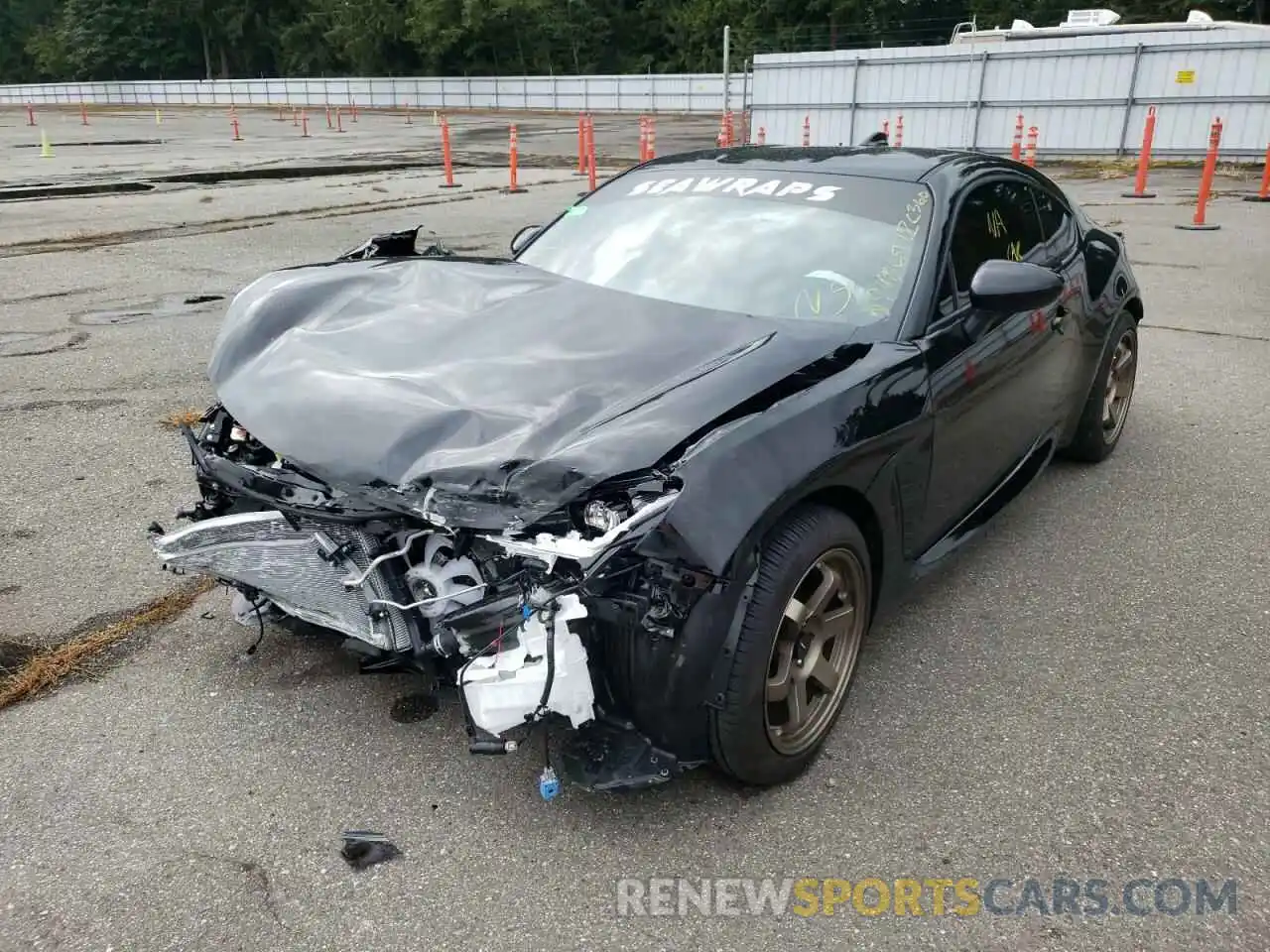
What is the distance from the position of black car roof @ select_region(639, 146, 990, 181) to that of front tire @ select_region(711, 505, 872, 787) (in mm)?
1619

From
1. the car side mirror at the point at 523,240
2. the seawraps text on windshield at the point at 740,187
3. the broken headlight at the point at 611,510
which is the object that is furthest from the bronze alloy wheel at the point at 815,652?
the car side mirror at the point at 523,240

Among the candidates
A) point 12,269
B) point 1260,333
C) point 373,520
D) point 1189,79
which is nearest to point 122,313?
point 12,269

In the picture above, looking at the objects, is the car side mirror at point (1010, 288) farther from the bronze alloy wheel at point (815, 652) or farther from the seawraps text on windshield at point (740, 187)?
the bronze alloy wheel at point (815, 652)

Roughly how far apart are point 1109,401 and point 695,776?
10.8 feet

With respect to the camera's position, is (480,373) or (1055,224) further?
(1055,224)

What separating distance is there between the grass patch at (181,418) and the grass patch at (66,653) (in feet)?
6.56

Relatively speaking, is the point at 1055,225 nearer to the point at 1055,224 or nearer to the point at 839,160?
the point at 1055,224

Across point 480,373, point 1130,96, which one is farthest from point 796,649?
point 1130,96

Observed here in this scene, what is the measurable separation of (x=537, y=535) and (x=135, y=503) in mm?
2891

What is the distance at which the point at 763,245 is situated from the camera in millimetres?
3496

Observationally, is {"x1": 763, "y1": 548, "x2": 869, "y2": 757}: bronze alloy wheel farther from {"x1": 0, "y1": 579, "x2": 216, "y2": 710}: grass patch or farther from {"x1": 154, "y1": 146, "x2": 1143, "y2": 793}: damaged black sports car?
{"x1": 0, "y1": 579, "x2": 216, "y2": 710}: grass patch

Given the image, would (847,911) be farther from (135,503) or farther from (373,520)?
(135,503)

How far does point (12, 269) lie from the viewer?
9.62 meters
